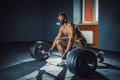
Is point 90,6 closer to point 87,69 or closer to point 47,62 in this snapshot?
point 47,62

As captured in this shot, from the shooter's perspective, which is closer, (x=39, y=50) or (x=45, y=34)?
(x=39, y=50)

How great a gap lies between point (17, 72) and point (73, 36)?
5.06 feet

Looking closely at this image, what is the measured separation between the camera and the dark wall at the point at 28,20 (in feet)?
36.3

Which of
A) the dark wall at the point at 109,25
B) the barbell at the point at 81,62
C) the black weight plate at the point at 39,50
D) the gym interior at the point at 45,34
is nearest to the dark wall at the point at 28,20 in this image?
the gym interior at the point at 45,34

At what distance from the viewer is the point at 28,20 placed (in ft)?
38.1

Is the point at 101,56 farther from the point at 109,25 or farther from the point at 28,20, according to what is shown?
the point at 28,20

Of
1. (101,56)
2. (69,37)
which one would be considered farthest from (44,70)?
(101,56)

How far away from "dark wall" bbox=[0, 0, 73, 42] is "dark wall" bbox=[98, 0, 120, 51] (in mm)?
2521

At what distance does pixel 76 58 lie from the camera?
15.6 ft

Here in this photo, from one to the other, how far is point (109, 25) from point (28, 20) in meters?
4.41

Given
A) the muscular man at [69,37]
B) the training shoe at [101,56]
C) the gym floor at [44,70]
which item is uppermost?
the muscular man at [69,37]

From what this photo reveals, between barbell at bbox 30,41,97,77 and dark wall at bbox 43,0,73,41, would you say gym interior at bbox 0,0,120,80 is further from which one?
barbell at bbox 30,41,97,77

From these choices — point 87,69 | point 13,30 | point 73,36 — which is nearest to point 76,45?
point 73,36

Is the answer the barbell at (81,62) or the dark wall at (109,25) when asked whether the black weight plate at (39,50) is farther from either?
the dark wall at (109,25)
